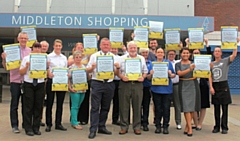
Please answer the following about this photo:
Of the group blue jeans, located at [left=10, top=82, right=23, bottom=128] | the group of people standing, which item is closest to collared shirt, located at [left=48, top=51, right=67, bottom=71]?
the group of people standing

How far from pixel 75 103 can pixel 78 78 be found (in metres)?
0.62

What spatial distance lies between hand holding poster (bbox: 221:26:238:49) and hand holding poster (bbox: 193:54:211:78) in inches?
24.9

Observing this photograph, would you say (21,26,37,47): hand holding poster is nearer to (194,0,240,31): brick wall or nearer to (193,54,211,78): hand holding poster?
(193,54,211,78): hand holding poster

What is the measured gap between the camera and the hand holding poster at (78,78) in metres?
6.25

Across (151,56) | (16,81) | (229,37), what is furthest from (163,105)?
(16,81)

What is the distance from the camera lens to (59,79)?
6.05m

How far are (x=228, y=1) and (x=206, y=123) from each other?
1445 cm

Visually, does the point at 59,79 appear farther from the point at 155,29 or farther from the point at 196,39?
the point at 196,39

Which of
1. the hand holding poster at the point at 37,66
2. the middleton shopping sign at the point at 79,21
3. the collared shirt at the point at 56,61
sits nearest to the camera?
the hand holding poster at the point at 37,66

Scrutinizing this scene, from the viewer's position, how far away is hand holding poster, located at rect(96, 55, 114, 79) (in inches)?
225

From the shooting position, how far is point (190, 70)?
600cm

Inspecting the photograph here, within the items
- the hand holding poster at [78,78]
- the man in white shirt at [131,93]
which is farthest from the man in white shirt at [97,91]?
the hand holding poster at [78,78]

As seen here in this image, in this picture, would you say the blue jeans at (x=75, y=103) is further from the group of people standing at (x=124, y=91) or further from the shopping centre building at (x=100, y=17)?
the shopping centre building at (x=100, y=17)

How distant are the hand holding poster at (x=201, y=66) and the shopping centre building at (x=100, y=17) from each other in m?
7.32
